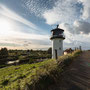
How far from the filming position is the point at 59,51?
17156 millimetres

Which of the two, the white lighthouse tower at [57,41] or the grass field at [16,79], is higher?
the white lighthouse tower at [57,41]

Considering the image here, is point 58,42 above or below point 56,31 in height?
below

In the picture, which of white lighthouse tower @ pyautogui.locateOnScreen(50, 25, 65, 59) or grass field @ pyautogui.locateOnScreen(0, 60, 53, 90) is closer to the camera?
grass field @ pyautogui.locateOnScreen(0, 60, 53, 90)

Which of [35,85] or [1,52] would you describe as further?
[1,52]

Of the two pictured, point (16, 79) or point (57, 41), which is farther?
point (57, 41)

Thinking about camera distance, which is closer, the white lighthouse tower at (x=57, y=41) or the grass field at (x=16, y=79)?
the grass field at (x=16, y=79)

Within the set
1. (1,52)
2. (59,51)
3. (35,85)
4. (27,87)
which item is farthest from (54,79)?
(1,52)

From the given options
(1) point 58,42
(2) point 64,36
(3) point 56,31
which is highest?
(3) point 56,31

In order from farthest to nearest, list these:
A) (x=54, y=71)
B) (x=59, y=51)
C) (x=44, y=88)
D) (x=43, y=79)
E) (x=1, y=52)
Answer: (x=1, y=52) < (x=59, y=51) < (x=54, y=71) < (x=43, y=79) < (x=44, y=88)

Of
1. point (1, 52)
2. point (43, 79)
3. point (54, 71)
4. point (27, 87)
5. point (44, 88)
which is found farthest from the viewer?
point (1, 52)

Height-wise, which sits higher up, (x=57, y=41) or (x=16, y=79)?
(x=57, y=41)

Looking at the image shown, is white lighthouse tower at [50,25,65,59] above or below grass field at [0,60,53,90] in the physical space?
above

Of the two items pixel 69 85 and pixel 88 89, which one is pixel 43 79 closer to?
pixel 69 85

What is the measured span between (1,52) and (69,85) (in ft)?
162
